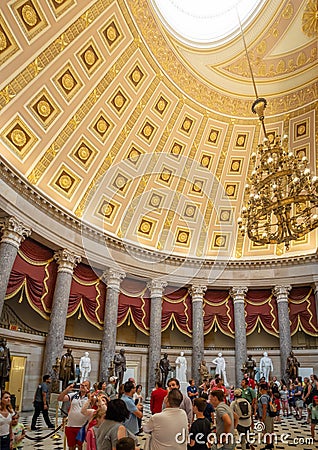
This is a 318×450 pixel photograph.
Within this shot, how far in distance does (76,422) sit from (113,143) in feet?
42.4

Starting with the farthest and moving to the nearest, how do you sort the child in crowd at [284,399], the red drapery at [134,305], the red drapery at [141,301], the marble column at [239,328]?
the marble column at [239,328] → the red drapery at [134,305] → the child in crowd at [284,399] → the red drapery at [141,301]

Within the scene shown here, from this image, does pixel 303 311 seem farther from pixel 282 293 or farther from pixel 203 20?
pixel 203 20

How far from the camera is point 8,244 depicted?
11.6m

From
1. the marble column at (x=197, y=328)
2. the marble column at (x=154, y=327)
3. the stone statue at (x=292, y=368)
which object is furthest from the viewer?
the marble column at (x=197, y=328)

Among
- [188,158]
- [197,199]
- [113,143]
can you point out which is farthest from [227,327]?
[113,143]

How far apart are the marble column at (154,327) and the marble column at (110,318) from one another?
200 centimetres

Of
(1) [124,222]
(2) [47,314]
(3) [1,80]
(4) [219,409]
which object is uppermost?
(3) [1,80]

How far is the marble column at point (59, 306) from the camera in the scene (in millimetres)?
12844

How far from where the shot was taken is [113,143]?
16016 millimetres

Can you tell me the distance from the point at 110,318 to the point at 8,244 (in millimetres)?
6147

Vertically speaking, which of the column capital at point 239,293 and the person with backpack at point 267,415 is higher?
the column capital at point 239,293

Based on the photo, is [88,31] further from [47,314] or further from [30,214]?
[47,314]

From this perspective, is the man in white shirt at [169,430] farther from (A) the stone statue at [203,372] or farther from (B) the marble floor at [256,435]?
(A) the stone statue at [203,372]

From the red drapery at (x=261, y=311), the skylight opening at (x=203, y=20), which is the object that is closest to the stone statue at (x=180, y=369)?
the red drapery at (x=261, y=311)
